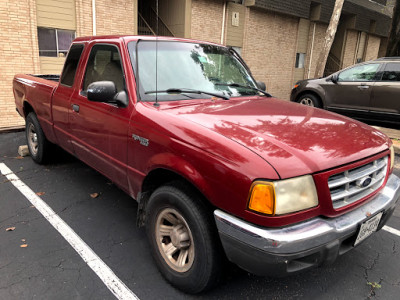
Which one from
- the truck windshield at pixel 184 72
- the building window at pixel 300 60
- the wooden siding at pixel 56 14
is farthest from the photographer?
the building window at pixel 300 60

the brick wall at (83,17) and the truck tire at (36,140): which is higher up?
the brick wall at (83,17)

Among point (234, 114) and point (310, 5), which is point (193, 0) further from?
point (234, 114)

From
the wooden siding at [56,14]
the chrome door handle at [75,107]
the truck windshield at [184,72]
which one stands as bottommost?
the chrome door handle at [75,107]

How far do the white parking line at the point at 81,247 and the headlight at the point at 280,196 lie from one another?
51.9 inches

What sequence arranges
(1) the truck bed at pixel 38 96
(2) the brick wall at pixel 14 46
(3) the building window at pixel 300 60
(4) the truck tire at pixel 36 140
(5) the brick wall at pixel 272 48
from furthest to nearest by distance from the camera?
(3) the building window at pixel 300 60
(5) the brick wall at pixel 272 48
(2) the brick wall at pixel 14 46
(4) the truck tire at pixel 36 140
(1) the truck bed at pixel 38 96

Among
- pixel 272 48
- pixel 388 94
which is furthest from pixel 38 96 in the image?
pixel 272 48

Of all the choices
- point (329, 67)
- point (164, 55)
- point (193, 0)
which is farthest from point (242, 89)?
point (329, 67)

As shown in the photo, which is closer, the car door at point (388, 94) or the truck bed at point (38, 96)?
the truck bed at point (38, 96)

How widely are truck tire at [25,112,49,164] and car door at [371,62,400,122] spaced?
7345 millimetres

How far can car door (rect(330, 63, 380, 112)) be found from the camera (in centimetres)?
808

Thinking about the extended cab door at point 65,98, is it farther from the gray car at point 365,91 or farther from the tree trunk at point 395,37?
the tree trunk at point 395,37

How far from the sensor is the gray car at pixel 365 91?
7.71 meters

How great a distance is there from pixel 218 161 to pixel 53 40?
929 centimetres

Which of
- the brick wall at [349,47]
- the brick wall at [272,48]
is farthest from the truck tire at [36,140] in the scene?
the brick wall at [349,47]
